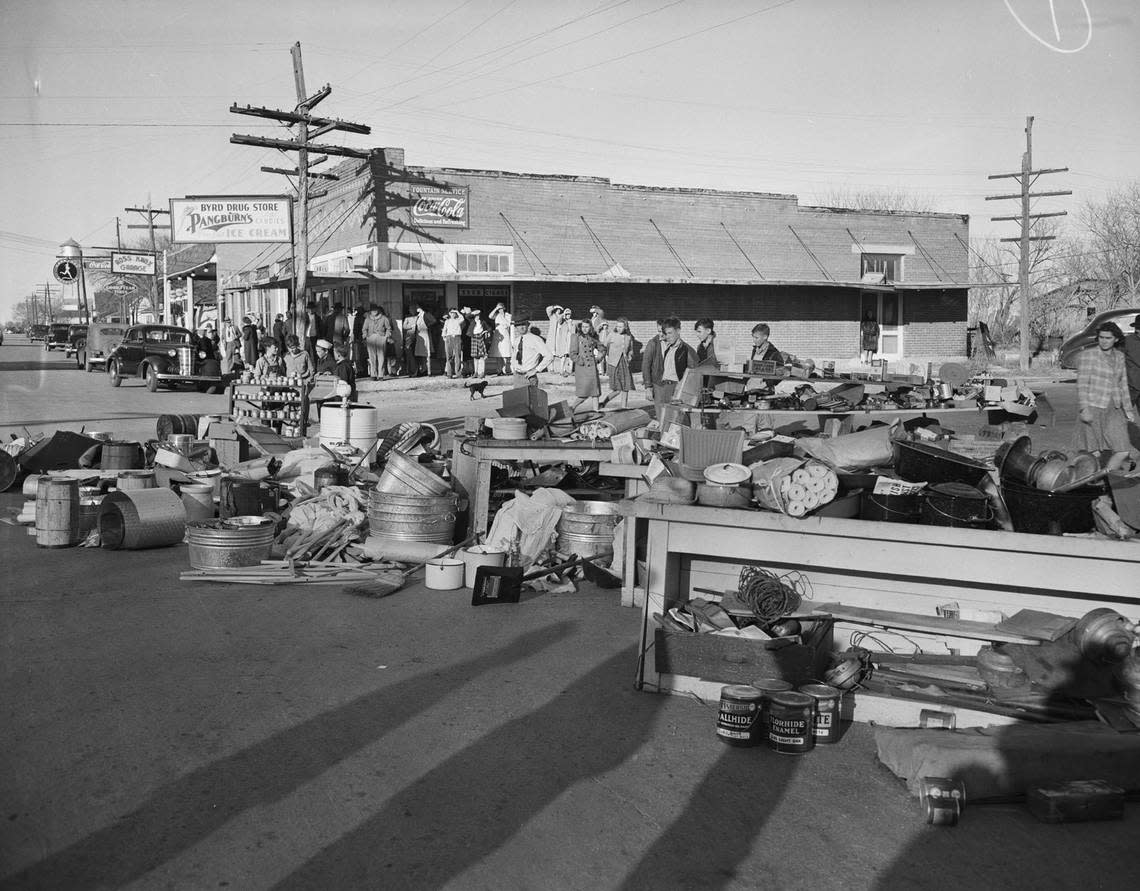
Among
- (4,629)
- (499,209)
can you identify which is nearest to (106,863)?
(4,629)

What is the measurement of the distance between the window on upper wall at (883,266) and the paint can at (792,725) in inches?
1410

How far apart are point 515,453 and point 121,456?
5.30m

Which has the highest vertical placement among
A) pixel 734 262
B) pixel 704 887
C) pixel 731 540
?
pixel 734 262

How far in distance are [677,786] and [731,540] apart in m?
2.03

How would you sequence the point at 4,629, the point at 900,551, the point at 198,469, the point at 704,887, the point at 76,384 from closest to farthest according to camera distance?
the point at 704,887 → the point at 900,551 → the point at 4,629 → the point at 198,469 → the point at 76,384

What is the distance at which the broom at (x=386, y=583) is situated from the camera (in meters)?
8.09

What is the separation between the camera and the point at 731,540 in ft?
20.9

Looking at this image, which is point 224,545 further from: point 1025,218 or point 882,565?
point 1025,218

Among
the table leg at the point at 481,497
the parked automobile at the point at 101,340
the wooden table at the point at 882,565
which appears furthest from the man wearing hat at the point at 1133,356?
the parked automobile at the point at 101,340

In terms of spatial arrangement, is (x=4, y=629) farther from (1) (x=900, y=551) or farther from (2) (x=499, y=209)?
(2) (x=499, y=209)

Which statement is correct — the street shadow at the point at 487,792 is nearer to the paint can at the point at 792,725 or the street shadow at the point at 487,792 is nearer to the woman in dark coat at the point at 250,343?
the paint can at the point at 792,725

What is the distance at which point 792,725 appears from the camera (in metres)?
4.97

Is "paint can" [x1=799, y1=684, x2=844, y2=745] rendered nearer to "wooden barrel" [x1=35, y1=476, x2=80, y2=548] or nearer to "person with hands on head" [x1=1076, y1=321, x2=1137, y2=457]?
"wooden barrel" [x1=35, y1=476, x2=80, y2=548]

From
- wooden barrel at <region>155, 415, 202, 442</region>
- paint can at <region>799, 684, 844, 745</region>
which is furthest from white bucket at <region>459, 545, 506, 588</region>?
wooden barrel at <region>155, 415, 202, 442</region>
